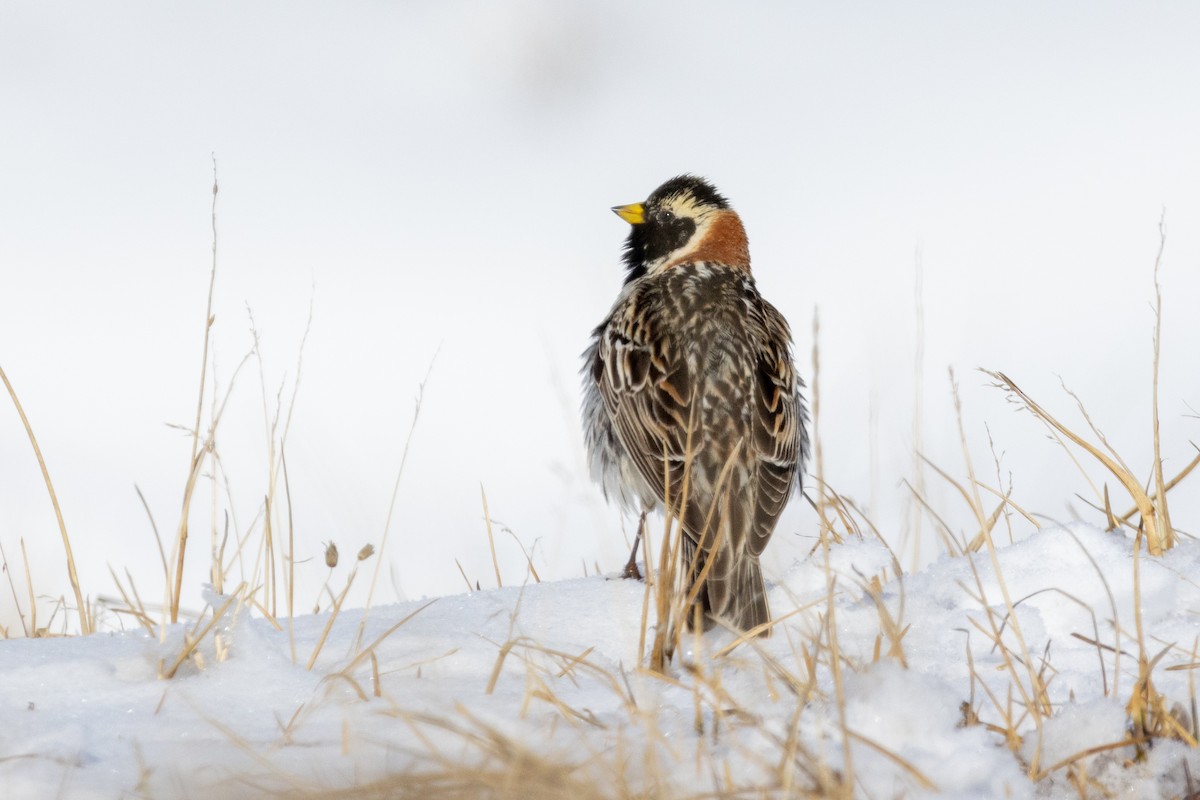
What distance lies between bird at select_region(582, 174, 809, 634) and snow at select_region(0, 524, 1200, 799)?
516mm

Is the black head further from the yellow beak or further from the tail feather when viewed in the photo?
the tail feather

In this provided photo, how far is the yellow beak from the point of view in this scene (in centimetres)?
741

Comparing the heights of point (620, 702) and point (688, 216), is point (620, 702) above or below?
below

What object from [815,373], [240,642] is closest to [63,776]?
[240,642]

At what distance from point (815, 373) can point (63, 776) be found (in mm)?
2763

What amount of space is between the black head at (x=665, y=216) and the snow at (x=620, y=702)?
11.0 ft

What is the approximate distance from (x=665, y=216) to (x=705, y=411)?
2.25 m

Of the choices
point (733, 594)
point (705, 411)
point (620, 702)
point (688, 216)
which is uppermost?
point (688, 216)

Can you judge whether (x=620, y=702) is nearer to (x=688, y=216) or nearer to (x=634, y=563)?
(x=634, y=563)

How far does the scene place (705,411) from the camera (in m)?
5.36

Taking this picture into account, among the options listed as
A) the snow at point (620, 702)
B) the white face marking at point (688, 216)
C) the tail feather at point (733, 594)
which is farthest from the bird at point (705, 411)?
the snow at point (620, 702)

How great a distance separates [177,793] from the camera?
104 inches

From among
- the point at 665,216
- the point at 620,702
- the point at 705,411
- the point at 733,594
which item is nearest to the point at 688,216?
the point at 665,216

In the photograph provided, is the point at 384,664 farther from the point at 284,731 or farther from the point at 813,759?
the point at 813,759
